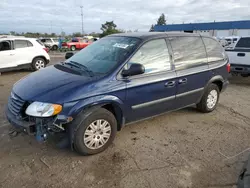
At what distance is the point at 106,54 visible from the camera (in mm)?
3693

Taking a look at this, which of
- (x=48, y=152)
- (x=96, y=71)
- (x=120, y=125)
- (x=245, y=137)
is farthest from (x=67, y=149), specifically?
(x=245, y=137)

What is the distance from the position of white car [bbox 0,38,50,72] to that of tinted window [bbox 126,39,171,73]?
743 centimetres

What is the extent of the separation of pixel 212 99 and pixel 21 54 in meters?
7.96

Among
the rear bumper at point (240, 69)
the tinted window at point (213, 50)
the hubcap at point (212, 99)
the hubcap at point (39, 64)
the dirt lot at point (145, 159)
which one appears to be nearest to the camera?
the dirt lot at point (145, 159)

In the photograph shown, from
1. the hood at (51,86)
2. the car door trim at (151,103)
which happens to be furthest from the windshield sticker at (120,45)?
the car door trim at (151,103)

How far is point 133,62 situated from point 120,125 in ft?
3.35

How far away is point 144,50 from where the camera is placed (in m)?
3.56

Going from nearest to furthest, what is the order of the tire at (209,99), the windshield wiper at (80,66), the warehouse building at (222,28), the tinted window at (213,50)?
1. the windshield wiper at (80,66)
2. the tinted window at (213,50)
3. the tire at (209,99)
4. the warehouse building at (222,28)

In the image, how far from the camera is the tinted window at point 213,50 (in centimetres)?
455

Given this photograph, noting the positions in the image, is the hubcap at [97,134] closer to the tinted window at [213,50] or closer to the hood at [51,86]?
the hood at [51,86]

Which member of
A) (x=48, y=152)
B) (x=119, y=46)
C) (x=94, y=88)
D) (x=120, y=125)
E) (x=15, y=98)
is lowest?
(x=48, y=152)

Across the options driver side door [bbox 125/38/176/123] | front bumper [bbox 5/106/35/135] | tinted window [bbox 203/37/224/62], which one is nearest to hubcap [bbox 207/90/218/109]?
tinted window [bbox 203/37/224/62]

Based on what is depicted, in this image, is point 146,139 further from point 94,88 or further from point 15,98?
point 15,98

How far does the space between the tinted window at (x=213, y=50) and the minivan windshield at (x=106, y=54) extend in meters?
1.80
